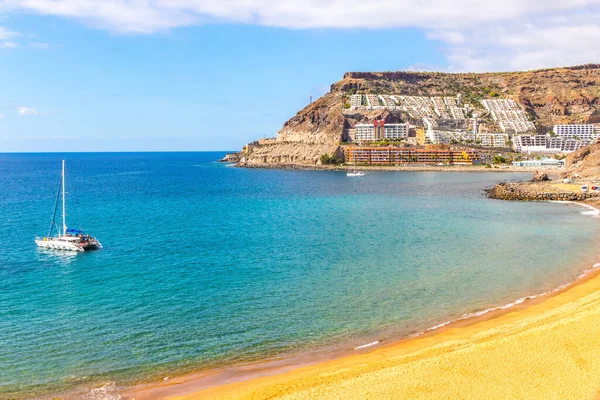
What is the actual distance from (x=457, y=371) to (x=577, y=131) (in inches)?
8165

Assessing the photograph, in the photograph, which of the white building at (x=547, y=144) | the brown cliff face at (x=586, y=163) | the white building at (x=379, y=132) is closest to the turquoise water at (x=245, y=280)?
the brown cliff face at (x=586, y=163)

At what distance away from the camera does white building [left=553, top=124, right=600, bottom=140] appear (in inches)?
7598

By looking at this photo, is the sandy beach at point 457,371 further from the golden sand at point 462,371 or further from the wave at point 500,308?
the wave at point 500,308

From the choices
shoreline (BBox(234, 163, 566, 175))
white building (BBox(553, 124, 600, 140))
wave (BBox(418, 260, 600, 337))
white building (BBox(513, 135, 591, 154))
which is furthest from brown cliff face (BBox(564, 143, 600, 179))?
white building (BBox(553, 124, 600, 140))

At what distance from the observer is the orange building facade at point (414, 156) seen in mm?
167850

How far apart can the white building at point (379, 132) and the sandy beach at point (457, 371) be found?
171398 millimetres

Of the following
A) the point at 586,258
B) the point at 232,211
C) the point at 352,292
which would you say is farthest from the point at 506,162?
the point at 352,292

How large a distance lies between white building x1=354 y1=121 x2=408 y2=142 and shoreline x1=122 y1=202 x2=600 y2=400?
555 ft

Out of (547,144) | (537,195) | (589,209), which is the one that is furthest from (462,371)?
(547,144)

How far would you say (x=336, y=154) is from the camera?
175m

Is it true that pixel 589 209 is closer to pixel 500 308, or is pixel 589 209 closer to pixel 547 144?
pixel 500 308

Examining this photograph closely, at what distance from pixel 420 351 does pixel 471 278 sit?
1375 centimetres

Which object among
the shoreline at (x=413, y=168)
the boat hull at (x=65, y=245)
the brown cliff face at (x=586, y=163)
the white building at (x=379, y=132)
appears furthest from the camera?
the white building at (x=379, y=132)

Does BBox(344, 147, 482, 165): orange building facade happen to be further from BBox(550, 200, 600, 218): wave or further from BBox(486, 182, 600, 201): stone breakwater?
BBox(550, 200, 600, 218): wave
